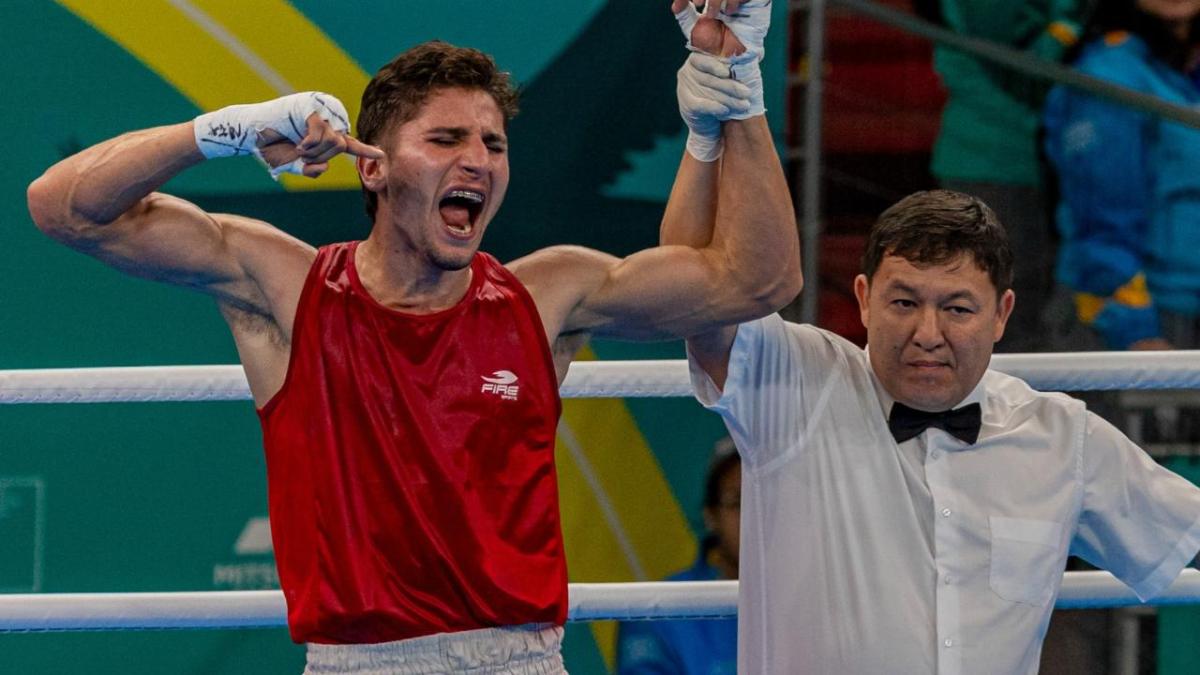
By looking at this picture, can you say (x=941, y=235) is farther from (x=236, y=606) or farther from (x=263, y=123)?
(x=236, y=606)

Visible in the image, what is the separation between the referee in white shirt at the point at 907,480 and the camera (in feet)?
6.74

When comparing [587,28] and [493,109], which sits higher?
[587,28]

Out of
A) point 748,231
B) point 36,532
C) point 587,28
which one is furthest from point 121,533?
point 748,231

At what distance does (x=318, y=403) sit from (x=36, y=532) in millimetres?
1913

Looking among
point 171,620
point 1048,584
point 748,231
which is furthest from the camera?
point 171,620

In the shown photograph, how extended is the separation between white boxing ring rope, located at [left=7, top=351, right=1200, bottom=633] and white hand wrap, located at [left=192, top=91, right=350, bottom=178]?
1.96 feet

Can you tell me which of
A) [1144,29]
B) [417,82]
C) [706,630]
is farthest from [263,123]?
[1144,29]

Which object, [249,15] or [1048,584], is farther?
[249,15]

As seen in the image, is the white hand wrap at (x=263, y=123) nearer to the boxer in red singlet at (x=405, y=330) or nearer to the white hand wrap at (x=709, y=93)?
the boxer in red singlet at (x=405, y=330)

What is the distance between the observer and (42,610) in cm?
234

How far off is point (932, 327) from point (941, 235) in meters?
0.13

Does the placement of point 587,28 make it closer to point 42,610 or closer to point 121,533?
point 121,533

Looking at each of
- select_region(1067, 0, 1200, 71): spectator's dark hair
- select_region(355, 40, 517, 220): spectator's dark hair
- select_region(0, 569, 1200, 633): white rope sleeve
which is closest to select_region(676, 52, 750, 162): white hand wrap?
select_region(355, 40, 517, 220): spectator's dark hair

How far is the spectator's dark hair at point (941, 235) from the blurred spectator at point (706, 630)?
3.67 feet
